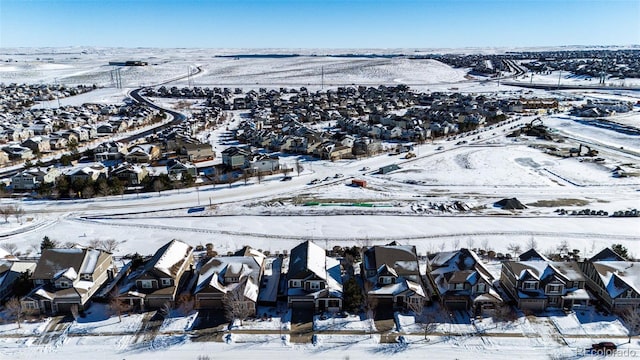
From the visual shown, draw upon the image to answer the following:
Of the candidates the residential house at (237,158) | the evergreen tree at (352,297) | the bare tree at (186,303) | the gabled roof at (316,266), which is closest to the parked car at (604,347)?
the evergreen tree at (352,297)

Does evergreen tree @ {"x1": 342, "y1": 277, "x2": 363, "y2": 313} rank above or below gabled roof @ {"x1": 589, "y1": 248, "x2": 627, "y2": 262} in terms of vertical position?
below

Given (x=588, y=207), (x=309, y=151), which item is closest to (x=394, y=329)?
(x=588, y=207)

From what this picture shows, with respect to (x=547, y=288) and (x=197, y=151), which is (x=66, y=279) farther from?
(x=197, y=151)

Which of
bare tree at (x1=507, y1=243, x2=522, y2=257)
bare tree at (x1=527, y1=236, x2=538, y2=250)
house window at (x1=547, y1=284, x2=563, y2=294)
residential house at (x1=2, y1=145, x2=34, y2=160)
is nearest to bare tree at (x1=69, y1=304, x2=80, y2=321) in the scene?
house window at (x1=547, y1=284, x2=563, y2=294)

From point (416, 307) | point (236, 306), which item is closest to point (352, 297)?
point (416, 307)

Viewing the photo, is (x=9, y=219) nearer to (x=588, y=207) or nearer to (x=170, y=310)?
(x=170, y=310)

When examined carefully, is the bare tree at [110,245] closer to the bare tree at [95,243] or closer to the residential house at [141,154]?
the bare tree at [95,243]

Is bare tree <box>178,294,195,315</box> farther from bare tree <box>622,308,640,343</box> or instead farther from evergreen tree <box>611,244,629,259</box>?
evergreen tree <box>611,244,629,259</box>
